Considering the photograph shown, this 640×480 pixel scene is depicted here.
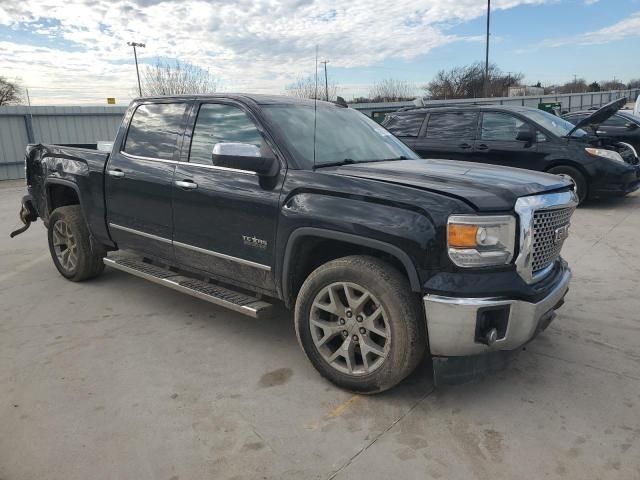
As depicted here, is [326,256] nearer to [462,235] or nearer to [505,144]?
[462,235]

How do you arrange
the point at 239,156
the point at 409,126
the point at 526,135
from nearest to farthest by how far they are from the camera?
the point at 239,156, the point at 526,135, the point at 409,126

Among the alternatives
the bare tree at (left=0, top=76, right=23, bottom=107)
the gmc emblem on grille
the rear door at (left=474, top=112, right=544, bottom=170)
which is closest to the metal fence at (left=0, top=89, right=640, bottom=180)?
the rear door at (left=474, top=112, right=544, bottom=170)

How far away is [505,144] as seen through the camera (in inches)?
340

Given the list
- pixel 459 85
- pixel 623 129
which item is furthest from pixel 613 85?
pixel 623 129

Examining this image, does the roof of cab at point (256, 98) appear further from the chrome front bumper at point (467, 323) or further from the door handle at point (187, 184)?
the chrome front bumper at point (467, 323)

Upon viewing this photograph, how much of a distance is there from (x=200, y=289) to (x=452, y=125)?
6.65 meters

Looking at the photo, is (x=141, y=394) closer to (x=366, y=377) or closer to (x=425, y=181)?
(x=366, y=377)

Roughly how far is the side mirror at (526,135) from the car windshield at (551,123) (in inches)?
8.9

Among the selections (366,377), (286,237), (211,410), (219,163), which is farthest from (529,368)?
(219,163)

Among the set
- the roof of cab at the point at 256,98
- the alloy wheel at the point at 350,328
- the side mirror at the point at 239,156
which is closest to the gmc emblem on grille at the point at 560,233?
the alloy wheel at the point at 350,328

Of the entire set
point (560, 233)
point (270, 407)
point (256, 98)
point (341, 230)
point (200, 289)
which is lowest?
point (270, 407)

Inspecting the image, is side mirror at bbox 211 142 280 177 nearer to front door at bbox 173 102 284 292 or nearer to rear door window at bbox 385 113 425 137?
front door at bbox 173 102 284 292

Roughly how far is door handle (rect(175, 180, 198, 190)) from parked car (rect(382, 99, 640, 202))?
226 inches

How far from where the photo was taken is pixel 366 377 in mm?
3012
